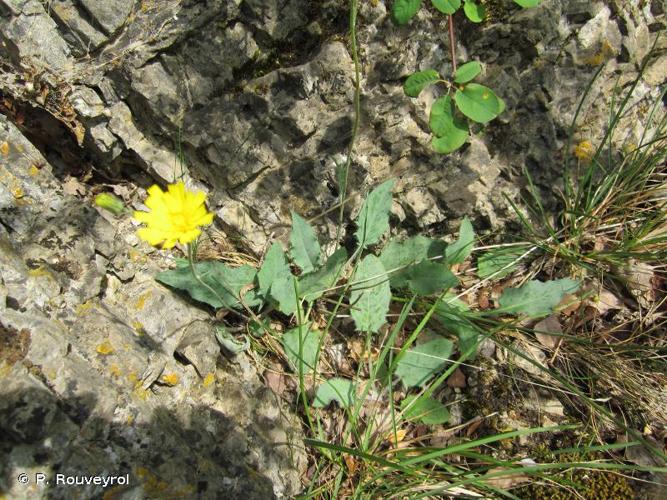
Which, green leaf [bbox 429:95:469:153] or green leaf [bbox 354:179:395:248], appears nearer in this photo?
green leaf [bbox 429:95:469:153]

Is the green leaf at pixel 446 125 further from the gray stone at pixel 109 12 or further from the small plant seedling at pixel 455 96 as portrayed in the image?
the gray stone at pixel 109 12

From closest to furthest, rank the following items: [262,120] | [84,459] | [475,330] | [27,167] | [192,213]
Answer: [84,459], [192,213], [27,167], [475,330], [262,120]

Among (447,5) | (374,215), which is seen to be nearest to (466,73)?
(447,5)

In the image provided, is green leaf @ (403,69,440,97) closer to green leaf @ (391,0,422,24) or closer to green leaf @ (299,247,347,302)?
green leaf @ (391,0,422,24)

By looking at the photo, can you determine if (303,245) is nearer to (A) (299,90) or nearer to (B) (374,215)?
(B) (374,215)

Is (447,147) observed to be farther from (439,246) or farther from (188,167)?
(188,167)

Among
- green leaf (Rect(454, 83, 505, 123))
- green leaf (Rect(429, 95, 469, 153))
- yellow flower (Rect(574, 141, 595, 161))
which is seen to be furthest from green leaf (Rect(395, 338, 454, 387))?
yellow flower (Rect(574, 141, 595, 161))

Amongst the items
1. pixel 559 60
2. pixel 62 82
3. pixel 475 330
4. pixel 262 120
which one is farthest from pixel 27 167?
pixel 559 60
